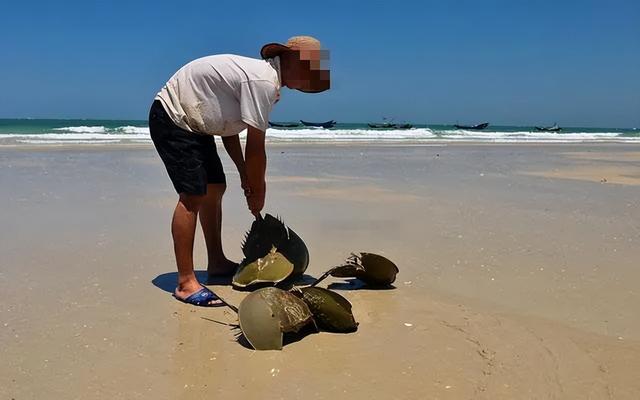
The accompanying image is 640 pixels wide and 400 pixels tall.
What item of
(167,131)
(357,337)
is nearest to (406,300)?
(357,337)

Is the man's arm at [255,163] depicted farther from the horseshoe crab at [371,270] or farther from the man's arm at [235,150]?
the horseshoe crab at [371,270]

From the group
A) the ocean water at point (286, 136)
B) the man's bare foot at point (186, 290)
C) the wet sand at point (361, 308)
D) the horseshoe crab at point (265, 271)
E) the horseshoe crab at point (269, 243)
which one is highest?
the horseshoe crab at point (269, 243)

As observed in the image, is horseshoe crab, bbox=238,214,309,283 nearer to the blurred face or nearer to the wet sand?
the wet sand

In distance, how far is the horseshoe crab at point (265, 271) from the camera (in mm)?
3189

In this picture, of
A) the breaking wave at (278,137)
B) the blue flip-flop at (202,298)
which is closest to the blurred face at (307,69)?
the blue flip-flop at (202,298)

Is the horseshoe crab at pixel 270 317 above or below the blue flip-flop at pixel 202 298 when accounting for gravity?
above

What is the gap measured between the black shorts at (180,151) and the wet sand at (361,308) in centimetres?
61

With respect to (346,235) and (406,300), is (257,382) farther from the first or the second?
(346,235)

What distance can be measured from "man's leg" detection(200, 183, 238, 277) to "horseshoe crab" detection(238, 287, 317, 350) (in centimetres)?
102

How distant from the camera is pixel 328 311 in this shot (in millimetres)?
2596

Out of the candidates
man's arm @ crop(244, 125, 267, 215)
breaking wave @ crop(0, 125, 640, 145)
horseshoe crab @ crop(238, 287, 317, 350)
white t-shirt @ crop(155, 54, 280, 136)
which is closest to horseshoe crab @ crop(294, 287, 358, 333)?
horseshoe crab @ crop(238, 287, 317, 350)

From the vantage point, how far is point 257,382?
2.13 m

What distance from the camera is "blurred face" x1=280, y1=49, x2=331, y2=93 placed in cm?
293

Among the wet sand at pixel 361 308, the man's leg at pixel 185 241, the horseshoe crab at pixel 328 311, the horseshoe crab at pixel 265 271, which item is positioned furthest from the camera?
the horseshoe crab at pixel 265 271
